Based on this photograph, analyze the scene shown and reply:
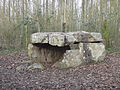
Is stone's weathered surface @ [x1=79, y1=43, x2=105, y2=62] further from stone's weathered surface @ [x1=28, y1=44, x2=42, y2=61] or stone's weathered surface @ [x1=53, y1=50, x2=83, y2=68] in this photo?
stone's weathered surface @ [x1=28, y1=44, x2=42, y2=61]

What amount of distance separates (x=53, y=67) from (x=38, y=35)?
61.1 inches

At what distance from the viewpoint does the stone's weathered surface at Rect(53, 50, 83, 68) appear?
938cm

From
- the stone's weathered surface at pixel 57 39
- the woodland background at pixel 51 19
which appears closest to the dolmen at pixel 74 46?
the stone's weathered surface at pixel 57 39

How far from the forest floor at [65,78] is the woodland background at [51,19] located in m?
5.69

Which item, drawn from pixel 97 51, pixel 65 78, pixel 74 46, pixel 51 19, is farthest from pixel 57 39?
pixel 51 19

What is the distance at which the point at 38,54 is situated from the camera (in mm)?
10734

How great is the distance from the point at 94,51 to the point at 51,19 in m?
8.79

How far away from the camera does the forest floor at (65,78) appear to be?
20.9ft

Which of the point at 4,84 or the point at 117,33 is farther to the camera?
the point at 117,33

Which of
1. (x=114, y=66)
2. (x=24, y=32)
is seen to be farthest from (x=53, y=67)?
(x=24, y=32)

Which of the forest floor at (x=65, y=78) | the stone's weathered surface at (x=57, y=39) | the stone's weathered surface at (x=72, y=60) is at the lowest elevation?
the forest floor at (x=65, y=78)

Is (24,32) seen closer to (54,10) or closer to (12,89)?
(54,10)

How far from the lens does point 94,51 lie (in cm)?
973

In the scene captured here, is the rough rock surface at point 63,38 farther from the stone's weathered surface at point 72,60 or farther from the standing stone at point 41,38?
the stone's weathered surface at point 72,60
